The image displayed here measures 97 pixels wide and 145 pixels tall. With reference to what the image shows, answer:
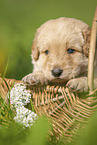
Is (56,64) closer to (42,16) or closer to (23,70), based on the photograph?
(23,70)

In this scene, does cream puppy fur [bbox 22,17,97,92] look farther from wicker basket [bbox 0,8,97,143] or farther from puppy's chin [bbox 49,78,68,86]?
wicker basket [bbox 0,8,97,143]

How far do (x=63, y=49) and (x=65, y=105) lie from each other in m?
0.74

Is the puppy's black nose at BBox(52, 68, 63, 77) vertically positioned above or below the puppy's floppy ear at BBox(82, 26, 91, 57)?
below

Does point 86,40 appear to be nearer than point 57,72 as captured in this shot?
No

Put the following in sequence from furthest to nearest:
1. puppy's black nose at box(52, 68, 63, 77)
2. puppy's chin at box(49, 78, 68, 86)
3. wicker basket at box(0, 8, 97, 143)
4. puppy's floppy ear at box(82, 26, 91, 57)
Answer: puppy's floppy ear at box(82, 26, 91, 57) < puppy's chin at box(49, 78, 68, 86) < puppy's black nose at box(52, 68, 63, 77) < wicker basket at box(0, 8, 97, 143)

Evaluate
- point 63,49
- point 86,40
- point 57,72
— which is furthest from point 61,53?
point 86,40

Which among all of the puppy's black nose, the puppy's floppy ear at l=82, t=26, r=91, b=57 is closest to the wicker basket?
the puppy's black nose

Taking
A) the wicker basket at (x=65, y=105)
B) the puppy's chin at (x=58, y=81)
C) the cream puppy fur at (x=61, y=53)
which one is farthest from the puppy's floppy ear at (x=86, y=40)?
the wicker basket at (x=65, y=105)

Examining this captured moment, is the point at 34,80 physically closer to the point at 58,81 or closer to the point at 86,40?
the point at 58,81

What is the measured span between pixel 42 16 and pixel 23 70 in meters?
1.20

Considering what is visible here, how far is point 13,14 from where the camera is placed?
429cm

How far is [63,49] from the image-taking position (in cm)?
257

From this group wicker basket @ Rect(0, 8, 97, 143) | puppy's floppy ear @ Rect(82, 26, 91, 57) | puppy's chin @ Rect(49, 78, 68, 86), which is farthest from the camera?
puppy's floppy ear @ Rect(82, 26, 91, 57)

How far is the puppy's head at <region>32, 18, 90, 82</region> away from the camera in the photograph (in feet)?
8.14
